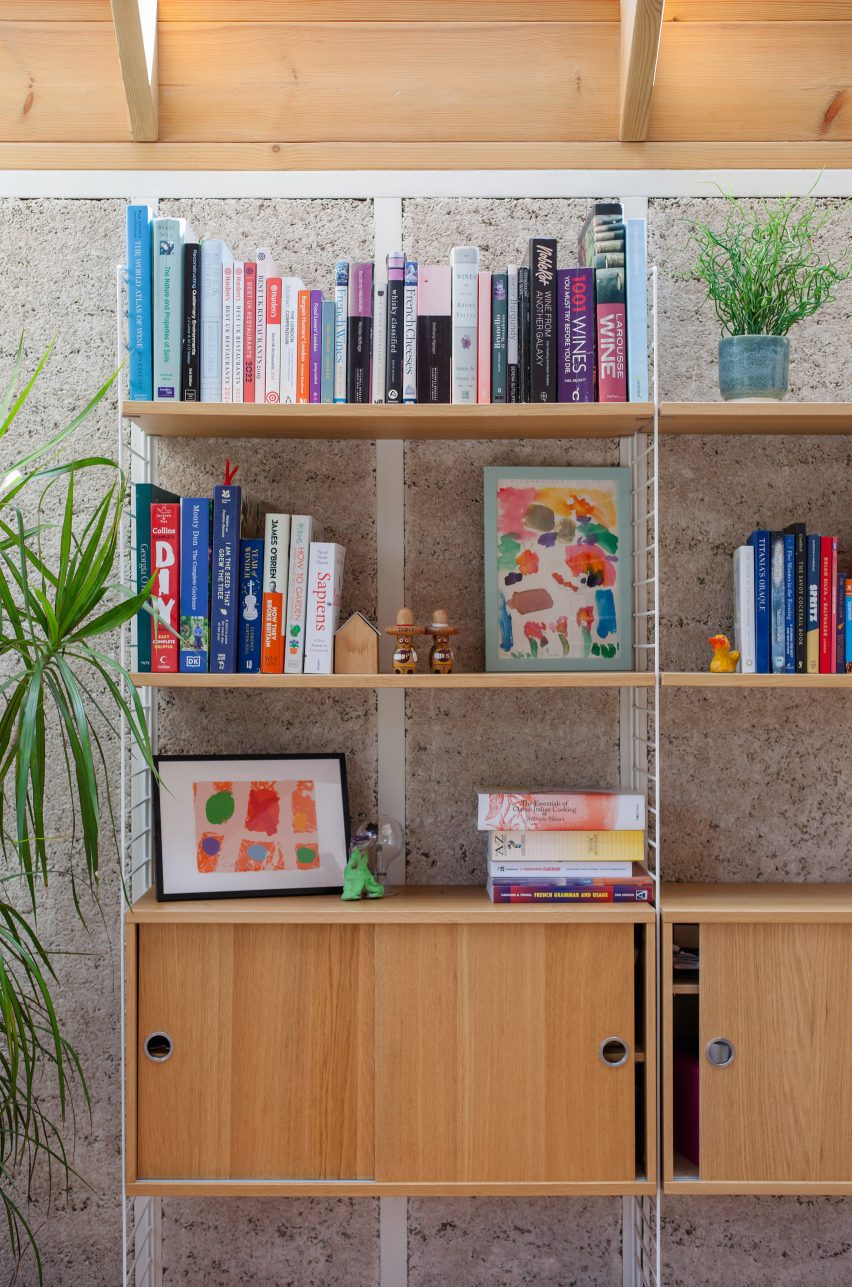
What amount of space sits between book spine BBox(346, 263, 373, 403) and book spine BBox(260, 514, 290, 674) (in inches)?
9.6

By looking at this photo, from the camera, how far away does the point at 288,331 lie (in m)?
1.70

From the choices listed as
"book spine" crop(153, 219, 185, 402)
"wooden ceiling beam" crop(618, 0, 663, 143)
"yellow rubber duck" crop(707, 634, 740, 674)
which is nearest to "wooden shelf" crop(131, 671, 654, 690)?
"yellow rubber duck" crop(707, 634, 740, 674)

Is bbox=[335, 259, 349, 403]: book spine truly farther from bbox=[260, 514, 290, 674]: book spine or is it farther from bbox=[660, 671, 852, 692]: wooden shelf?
bbox=[660, 671, 852, 692]: wooden shelf

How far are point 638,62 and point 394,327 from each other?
701mm

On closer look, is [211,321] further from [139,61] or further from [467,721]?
[467,721]

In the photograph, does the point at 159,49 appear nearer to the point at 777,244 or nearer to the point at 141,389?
the point at 141,389

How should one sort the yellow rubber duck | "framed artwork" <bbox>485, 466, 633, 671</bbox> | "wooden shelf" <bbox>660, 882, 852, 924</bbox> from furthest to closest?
"framed artwork" <bbox>485, 466, 633, 671</bbox> → the yellow rubber duck → "wooden shelf" <bbox>660, 882, 852, 924</bbox>

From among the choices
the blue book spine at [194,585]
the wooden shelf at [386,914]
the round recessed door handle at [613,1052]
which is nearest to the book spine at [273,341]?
the blue book spine at [194,585]

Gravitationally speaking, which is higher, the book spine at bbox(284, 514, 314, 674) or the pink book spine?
Result: the pink book spine

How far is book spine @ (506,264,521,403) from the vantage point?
1699 millimetres

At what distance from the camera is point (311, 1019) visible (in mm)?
1661

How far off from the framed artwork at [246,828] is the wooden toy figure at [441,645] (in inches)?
10.8

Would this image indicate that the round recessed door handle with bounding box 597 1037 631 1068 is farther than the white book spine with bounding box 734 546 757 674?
No

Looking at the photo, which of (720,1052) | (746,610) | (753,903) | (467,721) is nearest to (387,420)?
(467,721)
